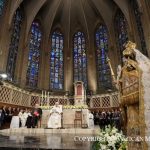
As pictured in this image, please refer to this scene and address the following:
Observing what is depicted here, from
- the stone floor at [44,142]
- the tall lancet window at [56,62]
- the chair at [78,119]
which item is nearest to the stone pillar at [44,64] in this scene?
the tall lancet window at [56,62]

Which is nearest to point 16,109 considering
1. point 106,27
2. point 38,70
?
point 38,70

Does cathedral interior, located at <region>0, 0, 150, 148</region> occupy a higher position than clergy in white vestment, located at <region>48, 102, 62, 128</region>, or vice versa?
cathedral interior, located at <region>0, 0, 150, 148</region>

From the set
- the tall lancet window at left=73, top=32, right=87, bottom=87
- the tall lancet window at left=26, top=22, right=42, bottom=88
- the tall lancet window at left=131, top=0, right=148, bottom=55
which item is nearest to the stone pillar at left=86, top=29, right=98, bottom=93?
the tall lancet window at left=73, top=32, right=87, bottom=87

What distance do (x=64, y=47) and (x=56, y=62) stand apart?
274 centimetres

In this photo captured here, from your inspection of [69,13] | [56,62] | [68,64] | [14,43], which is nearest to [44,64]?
[56,62]

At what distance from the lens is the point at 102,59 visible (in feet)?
69.7

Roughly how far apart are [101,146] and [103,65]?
18915 millimetres

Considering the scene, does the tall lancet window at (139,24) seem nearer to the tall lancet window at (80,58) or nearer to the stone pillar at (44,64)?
the tall lancet window at (80,58)

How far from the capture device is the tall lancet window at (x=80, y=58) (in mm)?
21828

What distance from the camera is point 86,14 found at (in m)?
22.9

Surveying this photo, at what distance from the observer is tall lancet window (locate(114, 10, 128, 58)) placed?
1858 centimetres

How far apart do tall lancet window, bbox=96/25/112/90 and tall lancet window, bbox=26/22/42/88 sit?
7937mm

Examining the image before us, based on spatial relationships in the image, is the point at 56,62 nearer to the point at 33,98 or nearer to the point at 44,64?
the point at 44,64

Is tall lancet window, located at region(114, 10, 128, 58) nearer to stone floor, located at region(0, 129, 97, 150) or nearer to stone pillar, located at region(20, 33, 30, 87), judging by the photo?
stone pillar, located at region(20, 33, 30, 87)
